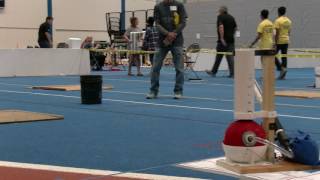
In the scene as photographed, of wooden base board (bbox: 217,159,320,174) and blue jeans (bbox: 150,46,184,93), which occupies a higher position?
Result: blue jeans (bbox: 150,46,184,93)

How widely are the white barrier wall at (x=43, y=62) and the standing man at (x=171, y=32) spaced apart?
8.83 metres

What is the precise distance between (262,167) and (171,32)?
549 cm

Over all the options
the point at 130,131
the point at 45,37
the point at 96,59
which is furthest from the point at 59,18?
the point at 130,131

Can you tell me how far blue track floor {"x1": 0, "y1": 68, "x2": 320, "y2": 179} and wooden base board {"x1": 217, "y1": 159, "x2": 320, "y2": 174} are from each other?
18 cm

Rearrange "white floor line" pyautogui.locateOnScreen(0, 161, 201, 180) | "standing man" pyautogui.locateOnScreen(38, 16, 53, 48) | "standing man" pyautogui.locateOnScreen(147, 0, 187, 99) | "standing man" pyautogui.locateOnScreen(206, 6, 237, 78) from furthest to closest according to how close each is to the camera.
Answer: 1. "standing man" pyautogui.locateOnScreen(38, 16, 53, 48)
2. "standing man" pyautogui.locateOnScreen(206, 6, 237, 78)
3. "standing man" pyautogui.locateOnScreen(147, 0, 187, 99)
4. "white floor line" pyautogui.locateOnScreen(0, 161, 201, 180)

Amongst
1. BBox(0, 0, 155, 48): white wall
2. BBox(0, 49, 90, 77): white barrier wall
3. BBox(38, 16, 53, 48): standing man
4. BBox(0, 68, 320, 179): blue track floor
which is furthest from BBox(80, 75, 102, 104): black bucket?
BBox(0, 0, 155, 48): white wall

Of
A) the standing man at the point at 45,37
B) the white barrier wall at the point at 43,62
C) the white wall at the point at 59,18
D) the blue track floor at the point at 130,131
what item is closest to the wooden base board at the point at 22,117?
the blue track floor at the point at 130,131

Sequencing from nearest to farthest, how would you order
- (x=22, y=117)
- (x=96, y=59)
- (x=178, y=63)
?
(x=22, y=117) < (x=178, y=63) < (x=96, y=59)

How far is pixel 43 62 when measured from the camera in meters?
18.3

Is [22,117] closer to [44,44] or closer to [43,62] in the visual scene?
[43,62]

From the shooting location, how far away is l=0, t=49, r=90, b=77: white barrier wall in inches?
698

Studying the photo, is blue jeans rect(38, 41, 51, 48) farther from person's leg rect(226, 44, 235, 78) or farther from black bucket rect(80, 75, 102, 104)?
black bucket rect(80, 75, 102, 104)

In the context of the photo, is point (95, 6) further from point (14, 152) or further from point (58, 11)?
point (14, 152)

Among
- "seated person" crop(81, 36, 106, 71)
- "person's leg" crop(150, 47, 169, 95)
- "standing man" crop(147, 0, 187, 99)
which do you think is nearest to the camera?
"standing man" crop(147, 0, 187, 99)
